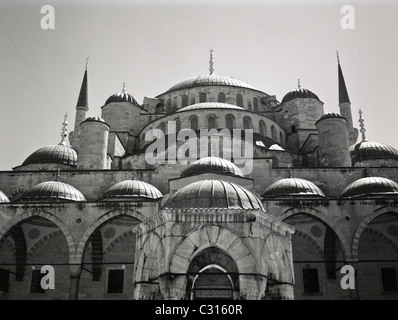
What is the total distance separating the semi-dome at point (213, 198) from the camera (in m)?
4.95

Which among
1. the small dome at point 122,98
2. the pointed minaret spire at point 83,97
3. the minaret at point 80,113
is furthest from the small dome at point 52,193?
the small dome at point 122,98

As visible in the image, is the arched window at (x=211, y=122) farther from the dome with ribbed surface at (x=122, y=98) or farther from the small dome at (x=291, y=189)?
the small dome at (x=291, y=189)

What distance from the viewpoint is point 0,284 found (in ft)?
47.5

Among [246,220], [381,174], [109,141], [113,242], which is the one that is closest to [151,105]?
[109,141]

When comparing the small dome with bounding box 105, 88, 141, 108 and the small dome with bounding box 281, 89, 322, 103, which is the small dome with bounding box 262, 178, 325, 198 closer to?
the small dome with bounding box 281, 89, 322, 103

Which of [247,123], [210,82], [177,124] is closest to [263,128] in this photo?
[247,123]

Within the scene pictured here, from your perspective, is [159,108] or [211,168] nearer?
[211,168]

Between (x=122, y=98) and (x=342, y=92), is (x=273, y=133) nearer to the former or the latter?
(x=342, y=92)

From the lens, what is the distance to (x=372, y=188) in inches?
555

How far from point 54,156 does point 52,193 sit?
4.76 m

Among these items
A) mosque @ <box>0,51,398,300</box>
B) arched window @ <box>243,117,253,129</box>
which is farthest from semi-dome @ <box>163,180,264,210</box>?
arched window @ <box>243,117,253,129</box>

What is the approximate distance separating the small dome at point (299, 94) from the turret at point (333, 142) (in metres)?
5.11

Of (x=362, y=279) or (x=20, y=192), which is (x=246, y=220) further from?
(x=20, y=192)
